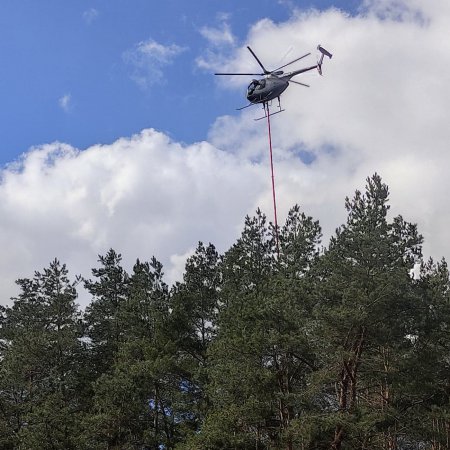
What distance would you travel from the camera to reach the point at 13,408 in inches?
1250

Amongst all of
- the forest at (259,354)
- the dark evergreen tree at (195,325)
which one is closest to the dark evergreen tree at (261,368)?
the forest at (259,354)

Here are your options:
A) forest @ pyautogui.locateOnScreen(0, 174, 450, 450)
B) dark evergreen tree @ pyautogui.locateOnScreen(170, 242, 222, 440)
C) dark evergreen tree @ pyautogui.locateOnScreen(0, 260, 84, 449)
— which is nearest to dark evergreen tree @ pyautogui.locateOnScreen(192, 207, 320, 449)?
forest @ pyautogui.locateOnScreen(0, 174, 450, 450)

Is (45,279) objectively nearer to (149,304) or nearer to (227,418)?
(149,304)

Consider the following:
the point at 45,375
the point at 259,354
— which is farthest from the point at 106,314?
the point at 259,354

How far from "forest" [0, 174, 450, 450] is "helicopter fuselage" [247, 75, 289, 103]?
5777 millimetres

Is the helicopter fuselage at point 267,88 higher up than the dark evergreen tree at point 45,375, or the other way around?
the helicopter fuselage at point 267,88

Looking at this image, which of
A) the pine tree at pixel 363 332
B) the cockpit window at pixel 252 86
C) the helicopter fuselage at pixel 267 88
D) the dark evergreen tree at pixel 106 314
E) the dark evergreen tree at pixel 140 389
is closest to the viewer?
the pine tree at pixel 363 332

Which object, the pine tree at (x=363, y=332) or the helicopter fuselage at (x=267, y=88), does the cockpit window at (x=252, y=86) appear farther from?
the pine tree at (x=363, y=332)

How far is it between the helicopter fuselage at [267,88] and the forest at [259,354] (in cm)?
578

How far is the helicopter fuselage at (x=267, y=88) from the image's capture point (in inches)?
1030

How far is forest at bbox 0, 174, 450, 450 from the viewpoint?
854 inches

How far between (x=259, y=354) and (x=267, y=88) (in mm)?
10898

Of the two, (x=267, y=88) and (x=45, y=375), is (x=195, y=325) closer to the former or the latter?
(x=45, y=375)

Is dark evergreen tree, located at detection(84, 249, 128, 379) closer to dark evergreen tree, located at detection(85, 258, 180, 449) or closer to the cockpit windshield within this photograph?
dark evergreen tree, located at detection(85, 258, 180, 449)
